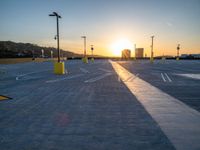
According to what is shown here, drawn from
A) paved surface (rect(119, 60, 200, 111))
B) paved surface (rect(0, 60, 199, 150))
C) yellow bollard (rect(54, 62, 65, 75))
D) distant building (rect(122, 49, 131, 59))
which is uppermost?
distant building (rect(122, 49, 131, 59))

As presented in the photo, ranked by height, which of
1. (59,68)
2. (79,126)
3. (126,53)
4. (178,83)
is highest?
(126,53)

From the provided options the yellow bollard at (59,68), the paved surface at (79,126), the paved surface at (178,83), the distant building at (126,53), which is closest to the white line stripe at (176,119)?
the paved surface at (79,126)

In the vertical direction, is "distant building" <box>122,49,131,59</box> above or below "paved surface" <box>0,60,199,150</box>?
above

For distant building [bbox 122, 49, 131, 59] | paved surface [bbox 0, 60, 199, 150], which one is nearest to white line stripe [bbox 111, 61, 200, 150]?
paved surface [bbox 0, 60, 199, 150]

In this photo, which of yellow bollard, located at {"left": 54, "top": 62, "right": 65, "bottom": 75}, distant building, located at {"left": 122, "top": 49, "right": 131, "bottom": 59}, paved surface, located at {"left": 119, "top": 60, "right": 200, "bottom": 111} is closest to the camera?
paved surface, located at {"left": 119, "top": 60, "right": 200, "bottom": 111}

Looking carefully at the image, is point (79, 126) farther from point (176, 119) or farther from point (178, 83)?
point (178, 83)

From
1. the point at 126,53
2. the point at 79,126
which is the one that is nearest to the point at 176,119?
the point at 79,126

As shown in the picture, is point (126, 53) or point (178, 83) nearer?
point (178, 83)

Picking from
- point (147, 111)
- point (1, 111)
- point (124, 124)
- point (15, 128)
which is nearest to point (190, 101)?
point (147, 111)

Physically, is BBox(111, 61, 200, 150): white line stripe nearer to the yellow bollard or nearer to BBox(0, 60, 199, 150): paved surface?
BBox(0, 60, 199, 150): paved surface

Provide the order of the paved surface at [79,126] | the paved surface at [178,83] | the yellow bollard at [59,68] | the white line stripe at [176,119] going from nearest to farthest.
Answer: the paved surface at [79,126], the white line stripe at [176,119], the paved surface at [178,83], the yellow bollard at [59,68]

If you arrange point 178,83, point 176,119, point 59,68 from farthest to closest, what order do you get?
point 59,68 < point 178,83 < point 176,119

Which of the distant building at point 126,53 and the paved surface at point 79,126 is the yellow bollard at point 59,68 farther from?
the distant building at point 126,53

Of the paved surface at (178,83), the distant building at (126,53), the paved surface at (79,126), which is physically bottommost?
the paved surface at (79,126)
